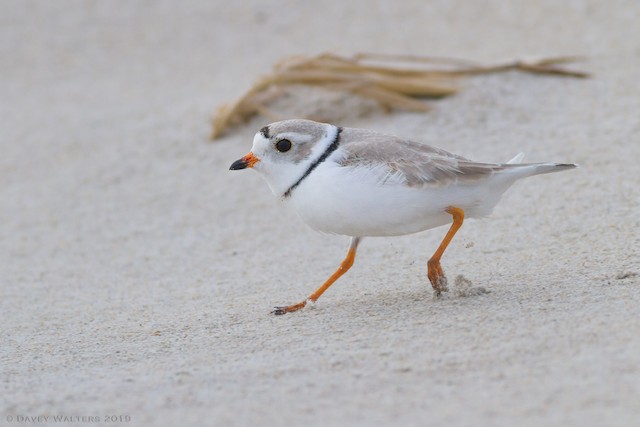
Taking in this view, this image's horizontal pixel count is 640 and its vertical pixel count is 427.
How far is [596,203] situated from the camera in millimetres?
5453

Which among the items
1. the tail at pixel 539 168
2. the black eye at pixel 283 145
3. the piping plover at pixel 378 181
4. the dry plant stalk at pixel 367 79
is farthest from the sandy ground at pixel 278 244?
the black eye at pixel 283 145

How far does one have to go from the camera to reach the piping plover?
13.6 feet

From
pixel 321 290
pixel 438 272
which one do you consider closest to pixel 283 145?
pixel 321 290

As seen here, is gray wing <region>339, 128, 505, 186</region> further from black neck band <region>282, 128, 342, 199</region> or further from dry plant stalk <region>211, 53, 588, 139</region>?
dry plant stalk <region>211, 53, 588, 139</region>

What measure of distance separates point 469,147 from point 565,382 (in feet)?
13.0

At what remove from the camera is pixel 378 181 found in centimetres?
→ 418

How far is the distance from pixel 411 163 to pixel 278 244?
1.86 meters

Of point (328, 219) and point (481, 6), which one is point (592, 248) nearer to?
point (328, 219)

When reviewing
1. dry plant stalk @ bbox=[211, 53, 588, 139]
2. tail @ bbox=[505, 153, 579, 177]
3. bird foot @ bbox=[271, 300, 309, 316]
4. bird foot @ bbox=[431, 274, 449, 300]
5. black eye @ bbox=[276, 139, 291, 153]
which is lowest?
bird foot @ bbox=[271, 300, 309, 316]

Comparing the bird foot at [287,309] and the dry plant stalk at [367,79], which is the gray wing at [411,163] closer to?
the bird foot at [287,309]

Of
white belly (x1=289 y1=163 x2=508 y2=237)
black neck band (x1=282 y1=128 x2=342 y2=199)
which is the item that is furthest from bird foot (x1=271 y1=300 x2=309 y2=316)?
black neck band (x1=282 y1=128 x2=342 y2=199)

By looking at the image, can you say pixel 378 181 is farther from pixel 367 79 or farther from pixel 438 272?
pixel 367 79

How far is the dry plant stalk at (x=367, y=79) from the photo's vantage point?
755 cm

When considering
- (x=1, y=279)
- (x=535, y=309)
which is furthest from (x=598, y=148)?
(x=1, y=279)
